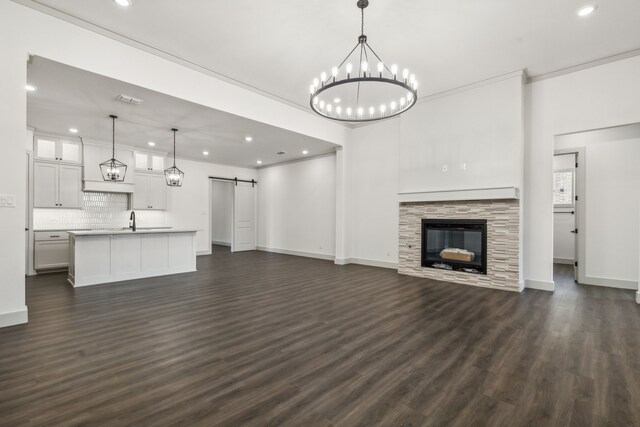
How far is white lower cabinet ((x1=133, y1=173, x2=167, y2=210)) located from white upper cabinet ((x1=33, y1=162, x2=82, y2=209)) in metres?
1.24

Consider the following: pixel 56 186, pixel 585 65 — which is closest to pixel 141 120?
pixel 56 186

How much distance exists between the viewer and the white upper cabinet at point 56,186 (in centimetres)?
641

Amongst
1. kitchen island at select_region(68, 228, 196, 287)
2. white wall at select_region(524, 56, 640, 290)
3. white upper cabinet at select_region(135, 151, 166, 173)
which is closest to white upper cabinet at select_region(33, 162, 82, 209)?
white upper cabinet at select_region(135, 151, 166, 173)

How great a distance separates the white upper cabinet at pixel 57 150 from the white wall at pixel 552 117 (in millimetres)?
9602

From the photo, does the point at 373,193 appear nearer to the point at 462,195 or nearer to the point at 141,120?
the point at 462,195

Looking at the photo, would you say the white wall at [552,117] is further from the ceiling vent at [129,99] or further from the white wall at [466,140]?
the ceiling vent at [129,99]

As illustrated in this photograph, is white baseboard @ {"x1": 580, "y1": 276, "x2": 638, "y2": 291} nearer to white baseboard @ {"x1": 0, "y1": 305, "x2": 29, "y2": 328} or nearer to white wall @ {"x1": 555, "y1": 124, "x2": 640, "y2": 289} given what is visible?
white wall @ {"x1": 555, "y1": 124, "x2": 640, "y2": 289}

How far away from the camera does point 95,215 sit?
7.48 m

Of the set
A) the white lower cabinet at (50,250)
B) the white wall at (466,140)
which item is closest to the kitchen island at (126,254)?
the white lower cabinet at (50,250)

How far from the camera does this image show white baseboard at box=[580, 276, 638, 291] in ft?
16.2

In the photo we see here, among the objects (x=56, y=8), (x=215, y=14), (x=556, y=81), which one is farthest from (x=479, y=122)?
(x=56, y=8)

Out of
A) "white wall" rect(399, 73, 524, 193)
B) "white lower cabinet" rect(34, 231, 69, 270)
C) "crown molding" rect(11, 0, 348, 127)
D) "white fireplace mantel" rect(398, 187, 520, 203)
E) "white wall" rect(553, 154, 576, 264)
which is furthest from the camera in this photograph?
"white wall" rect(553, 154, 576, 264)

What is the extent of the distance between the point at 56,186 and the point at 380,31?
24.7 ft

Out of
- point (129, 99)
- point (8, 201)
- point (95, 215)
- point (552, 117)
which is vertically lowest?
point (95, 215)
